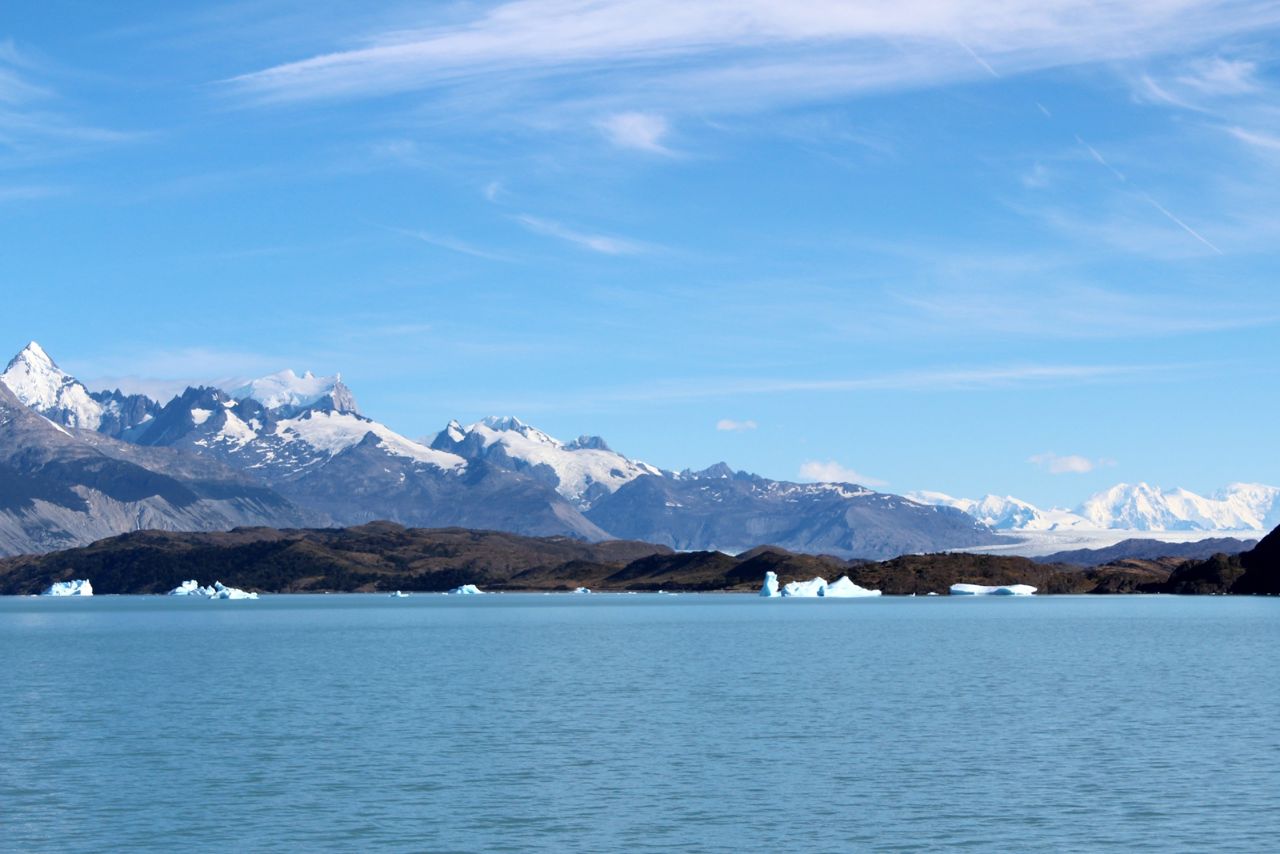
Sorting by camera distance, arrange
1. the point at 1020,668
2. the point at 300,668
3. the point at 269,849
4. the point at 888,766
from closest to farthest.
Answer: the point at 269,849 < the point at 888,766 < the point at 1020,668 < the point at 300,668

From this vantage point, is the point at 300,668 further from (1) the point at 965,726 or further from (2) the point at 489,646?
(1) the point at 965,726

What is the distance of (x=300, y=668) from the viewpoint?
125 meters

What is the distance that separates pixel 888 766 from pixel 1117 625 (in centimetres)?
13817

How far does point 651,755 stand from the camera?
67688 millimetres

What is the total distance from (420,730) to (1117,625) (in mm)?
134907

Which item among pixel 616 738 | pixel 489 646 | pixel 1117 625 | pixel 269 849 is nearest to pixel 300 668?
pixel 489 646

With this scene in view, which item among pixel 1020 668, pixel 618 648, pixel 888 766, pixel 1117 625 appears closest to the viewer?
pixel 888 766

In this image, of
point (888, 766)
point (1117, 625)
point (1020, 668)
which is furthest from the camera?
point (1117, 625)

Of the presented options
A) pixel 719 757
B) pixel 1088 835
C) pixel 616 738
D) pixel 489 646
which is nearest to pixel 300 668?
pixel 489 646

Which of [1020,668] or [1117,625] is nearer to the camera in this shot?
[1020,668]

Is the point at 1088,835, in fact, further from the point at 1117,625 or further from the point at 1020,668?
the point at 1117,625

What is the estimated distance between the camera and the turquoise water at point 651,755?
5084cm

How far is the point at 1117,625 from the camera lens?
192500 mm

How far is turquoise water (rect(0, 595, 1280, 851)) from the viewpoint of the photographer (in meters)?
50.8
